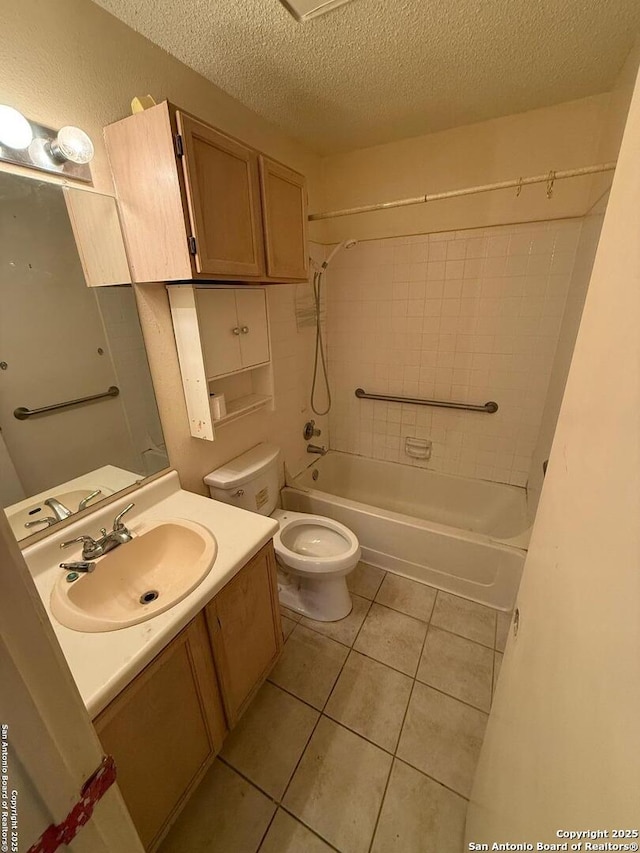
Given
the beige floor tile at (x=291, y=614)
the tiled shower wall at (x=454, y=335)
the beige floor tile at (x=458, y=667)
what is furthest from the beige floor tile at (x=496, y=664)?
the tiled shower wall at (x=454, y=335)

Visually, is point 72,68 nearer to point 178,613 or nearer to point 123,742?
point 178,613

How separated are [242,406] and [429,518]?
5.35 ft

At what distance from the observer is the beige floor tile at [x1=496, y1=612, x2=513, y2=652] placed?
5.01 ft

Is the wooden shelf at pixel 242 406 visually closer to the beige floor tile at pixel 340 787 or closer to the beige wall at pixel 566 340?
the beige floor tile at pixel 340 787

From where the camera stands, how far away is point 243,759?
1174mm

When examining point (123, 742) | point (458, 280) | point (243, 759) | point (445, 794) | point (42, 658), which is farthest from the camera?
point (458, 280)

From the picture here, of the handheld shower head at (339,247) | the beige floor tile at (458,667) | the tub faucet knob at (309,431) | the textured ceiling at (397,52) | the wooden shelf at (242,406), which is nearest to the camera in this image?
the textured ceiling at (397,52)

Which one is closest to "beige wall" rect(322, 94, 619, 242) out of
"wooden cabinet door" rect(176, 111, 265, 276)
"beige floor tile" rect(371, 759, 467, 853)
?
"wooden cabinet door" rect(176, 111, 265, 276)

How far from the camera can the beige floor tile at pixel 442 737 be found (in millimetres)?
1121

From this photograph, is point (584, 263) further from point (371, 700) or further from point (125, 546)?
point (125, 546)

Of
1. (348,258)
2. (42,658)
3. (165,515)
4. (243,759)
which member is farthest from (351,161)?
(243,759)

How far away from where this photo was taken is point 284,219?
1377 millimetres

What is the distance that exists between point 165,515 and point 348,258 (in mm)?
1968

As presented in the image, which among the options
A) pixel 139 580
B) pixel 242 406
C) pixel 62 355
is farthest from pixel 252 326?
pixel 139 580
